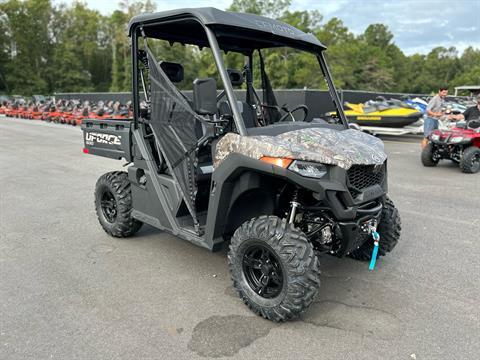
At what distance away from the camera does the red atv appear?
28.2 feet

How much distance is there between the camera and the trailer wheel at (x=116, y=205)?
439 cm

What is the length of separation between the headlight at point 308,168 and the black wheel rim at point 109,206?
2.62 metres

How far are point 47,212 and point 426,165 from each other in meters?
8.21

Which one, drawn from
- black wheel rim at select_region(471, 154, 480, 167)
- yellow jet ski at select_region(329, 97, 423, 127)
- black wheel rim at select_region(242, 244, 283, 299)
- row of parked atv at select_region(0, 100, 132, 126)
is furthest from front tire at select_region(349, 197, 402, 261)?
row of parked atv at select_region(0, 100, 132, 126)

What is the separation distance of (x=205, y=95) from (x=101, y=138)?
2166mm

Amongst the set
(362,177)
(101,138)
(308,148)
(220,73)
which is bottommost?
(101,138)

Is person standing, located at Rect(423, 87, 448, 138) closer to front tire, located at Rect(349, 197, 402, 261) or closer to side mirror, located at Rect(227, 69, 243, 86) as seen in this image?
front tire, located at Rect(349, 197, 402, 261)

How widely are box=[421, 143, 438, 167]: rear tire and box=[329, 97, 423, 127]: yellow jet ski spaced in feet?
14.3

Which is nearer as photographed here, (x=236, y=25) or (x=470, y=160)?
(x=236, y=25)

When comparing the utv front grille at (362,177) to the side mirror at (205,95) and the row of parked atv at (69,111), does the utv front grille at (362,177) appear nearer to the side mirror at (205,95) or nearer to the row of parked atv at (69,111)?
the side mirror at (205,95)

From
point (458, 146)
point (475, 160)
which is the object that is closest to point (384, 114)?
point (458, 146)

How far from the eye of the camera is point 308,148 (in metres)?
2.82

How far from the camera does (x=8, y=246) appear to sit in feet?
14.3

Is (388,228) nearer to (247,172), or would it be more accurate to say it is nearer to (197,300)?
(247,172)
